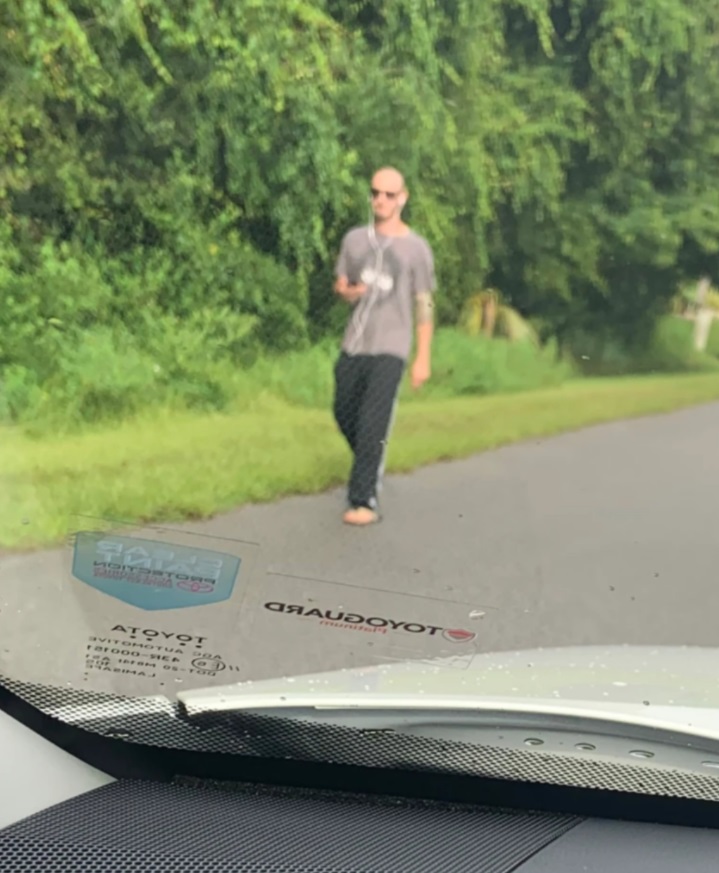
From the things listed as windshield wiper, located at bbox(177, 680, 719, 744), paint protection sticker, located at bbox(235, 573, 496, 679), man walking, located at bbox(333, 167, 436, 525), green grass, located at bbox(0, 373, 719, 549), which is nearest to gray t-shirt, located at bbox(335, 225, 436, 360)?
man walking, located at bbox(333, 167, 436, 525)

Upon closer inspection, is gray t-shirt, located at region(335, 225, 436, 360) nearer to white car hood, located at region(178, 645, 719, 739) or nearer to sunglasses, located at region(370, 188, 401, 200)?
sunglasses, located at region(370, 188, 401, 200)

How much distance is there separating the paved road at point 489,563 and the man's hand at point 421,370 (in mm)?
281


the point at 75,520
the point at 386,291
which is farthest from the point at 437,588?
the point at 75,520

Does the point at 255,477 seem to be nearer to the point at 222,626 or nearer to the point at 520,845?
the point at 222,626

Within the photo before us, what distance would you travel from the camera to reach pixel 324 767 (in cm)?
235

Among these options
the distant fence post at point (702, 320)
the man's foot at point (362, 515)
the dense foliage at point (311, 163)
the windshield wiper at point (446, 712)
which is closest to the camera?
the windshield wiper at point (446, 712)

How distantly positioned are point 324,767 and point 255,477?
1.01 meters

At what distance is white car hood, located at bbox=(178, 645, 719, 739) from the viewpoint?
218cm

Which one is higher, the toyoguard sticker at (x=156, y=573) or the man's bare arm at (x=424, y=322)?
the man's bare arm at (x=424, y=322)

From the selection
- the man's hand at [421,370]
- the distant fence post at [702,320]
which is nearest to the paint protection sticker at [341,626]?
the man's hand at [421,370]

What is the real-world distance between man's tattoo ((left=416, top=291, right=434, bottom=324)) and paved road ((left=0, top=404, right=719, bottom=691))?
1.48 feet

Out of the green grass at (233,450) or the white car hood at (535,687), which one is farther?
the green grass at (233,450)

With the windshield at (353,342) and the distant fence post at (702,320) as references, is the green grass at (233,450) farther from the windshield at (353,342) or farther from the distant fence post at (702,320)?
the distant fence post at (702,320)

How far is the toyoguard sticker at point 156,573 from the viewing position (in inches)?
112
